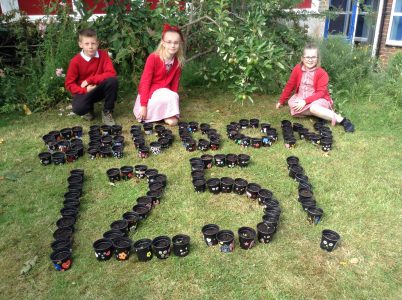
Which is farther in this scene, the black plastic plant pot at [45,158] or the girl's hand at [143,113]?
the girl's hand at [143,113]

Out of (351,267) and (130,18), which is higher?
(130,18)

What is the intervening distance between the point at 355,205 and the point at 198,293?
6.15 ft

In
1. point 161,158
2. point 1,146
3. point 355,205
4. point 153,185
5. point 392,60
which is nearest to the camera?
point 355,205

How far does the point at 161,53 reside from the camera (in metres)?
5.36

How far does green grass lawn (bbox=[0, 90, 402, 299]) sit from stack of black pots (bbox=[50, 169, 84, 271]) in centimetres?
7

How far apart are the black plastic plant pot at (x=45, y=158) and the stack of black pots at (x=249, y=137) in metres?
2.31

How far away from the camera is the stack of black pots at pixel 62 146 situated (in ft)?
14.4

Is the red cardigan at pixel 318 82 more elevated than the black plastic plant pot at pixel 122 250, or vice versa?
the red cardigan at pixel 318 82

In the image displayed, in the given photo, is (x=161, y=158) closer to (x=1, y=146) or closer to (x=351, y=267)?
(x=1, y=146)

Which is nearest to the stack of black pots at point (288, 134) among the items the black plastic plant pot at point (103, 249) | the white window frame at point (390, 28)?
the black plastic plant pot at point (103, 249)

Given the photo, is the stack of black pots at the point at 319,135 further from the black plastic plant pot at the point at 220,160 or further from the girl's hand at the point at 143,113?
the girl's hand at the point at 143,113

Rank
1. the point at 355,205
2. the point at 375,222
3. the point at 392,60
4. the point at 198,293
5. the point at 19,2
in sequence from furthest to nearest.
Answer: the point at 19,2 < the point at 392,60 < the point at 355,205 < the point at 375,222 < the point at 198,293

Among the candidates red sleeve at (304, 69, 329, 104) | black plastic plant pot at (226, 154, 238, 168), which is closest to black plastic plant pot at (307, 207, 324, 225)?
black plastic plant pot at (226, 154, 238, 168)

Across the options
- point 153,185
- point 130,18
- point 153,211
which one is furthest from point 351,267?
point 130,18
